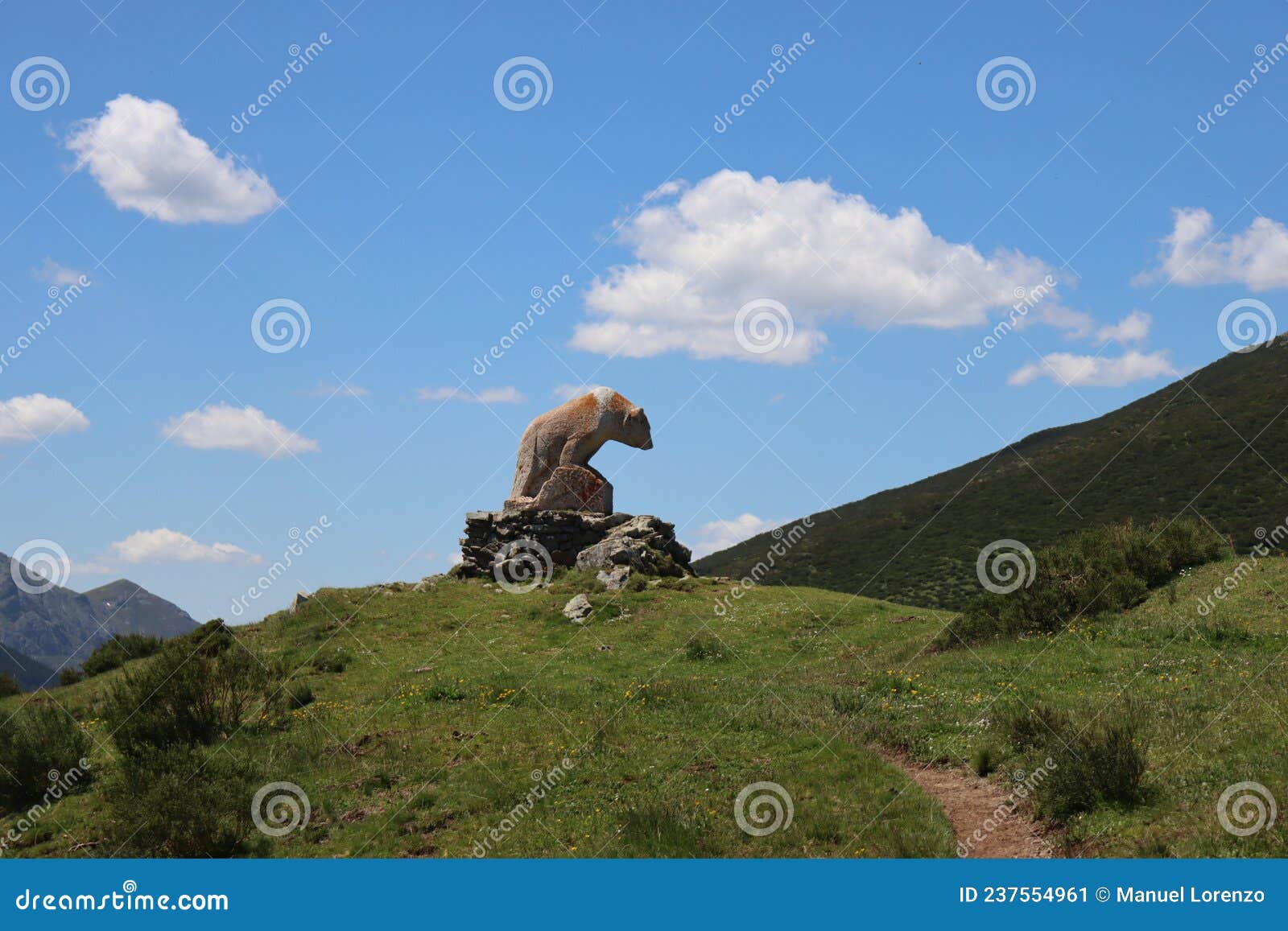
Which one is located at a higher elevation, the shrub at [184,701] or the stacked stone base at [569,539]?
the stacked stone base at [569,539]

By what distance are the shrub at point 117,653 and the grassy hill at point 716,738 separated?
167 inches

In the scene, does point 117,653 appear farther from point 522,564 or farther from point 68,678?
point 522,564

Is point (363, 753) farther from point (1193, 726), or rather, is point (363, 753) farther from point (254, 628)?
point (254, 628)

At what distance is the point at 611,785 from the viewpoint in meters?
12.1

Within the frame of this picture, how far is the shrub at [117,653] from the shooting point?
86.7 ft

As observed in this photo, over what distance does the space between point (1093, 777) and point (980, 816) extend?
1184mm

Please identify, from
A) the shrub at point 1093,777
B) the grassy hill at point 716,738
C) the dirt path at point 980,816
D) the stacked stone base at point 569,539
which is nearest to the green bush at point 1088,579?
the grassy hill at point 716,738

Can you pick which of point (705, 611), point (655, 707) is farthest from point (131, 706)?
point (705, 611)

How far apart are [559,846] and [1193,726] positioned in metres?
7.02
